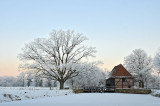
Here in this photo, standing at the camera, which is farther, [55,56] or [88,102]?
[55,56]

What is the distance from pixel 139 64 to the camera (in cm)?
4850

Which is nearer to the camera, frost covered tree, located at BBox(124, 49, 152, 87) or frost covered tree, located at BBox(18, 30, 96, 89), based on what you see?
frost covered tree, located at BBox(18, 30, 96, 89)

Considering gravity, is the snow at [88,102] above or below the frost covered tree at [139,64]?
below

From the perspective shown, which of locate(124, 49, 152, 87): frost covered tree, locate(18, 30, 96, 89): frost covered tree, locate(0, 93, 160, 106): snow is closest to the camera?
locate(0, 93, 160, 106): snow

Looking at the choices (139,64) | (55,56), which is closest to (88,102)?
(55,56)

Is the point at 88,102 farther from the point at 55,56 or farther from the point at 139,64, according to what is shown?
the point at 139,64

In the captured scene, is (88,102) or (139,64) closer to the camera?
(88,102)

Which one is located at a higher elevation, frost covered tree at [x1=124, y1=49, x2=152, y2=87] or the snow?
frost covered tree at [x1=124, y1=49, x2=152, y2=87]

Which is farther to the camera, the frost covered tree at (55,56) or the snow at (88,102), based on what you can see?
the frost covered tree at (55,56)

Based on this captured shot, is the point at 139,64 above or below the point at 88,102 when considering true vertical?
above

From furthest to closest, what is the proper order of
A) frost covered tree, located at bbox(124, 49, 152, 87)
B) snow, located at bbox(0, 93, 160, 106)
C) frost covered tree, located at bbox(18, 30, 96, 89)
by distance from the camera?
1. frost covered tree, located at bbox(124, 49, 152, 87)
2. frost covered tree, located at bbox(18, 30, 96, 89)
3. snow, located at bbox(0, 93, 160, 106)

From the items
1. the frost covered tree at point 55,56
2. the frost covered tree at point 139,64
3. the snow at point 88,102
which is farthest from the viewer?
the frost covered tree at point 139,64

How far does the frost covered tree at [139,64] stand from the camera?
47844mm

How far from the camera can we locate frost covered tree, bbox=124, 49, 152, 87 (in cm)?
4784
